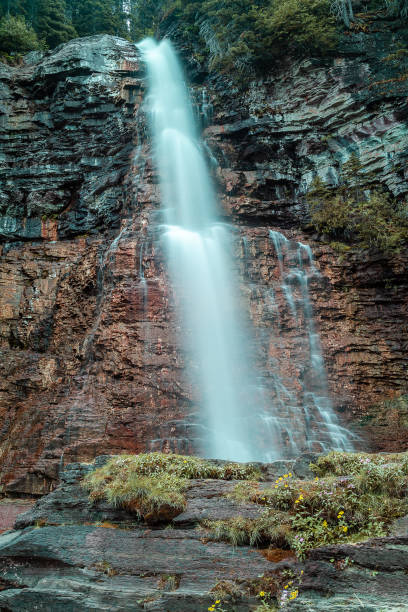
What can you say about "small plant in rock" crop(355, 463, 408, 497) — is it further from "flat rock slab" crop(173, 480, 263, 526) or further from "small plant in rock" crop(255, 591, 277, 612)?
"small plant in rock" crop(255, 591, 277, 612)

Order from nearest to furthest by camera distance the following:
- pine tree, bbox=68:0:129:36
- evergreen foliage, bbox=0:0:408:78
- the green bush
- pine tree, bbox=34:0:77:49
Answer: evergreen foliage, bbox=0:0:408:78 < the green bush < pine tree, bbox=34:0:77:49 < pine tree, bbox=68:0:129:36

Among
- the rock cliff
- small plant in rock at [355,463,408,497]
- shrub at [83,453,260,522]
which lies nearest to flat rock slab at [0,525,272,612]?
shrub at [83,453,260,522]

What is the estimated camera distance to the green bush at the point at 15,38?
28.6m

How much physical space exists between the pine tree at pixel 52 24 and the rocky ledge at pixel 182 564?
114 ft

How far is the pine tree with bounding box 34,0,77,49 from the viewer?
32.6 meters

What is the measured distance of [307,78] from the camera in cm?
2333

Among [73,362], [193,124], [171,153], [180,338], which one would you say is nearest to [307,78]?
[193,124]

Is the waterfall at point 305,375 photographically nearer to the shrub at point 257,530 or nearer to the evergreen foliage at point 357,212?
the evergreen foliage at point 357,212

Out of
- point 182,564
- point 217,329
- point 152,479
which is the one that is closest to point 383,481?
point 182,564

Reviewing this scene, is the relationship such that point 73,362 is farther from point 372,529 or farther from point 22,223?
point 372,529

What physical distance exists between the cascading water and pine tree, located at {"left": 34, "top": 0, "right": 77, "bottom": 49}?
16.0m

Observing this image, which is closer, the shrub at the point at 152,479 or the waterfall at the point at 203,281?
the shrub at the point at 152,479

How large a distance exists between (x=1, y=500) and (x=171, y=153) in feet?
55.8

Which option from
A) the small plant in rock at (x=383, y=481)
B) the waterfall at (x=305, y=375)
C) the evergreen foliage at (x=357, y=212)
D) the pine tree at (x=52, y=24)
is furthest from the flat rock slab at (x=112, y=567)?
the pine tree at (x=52, y=24)
